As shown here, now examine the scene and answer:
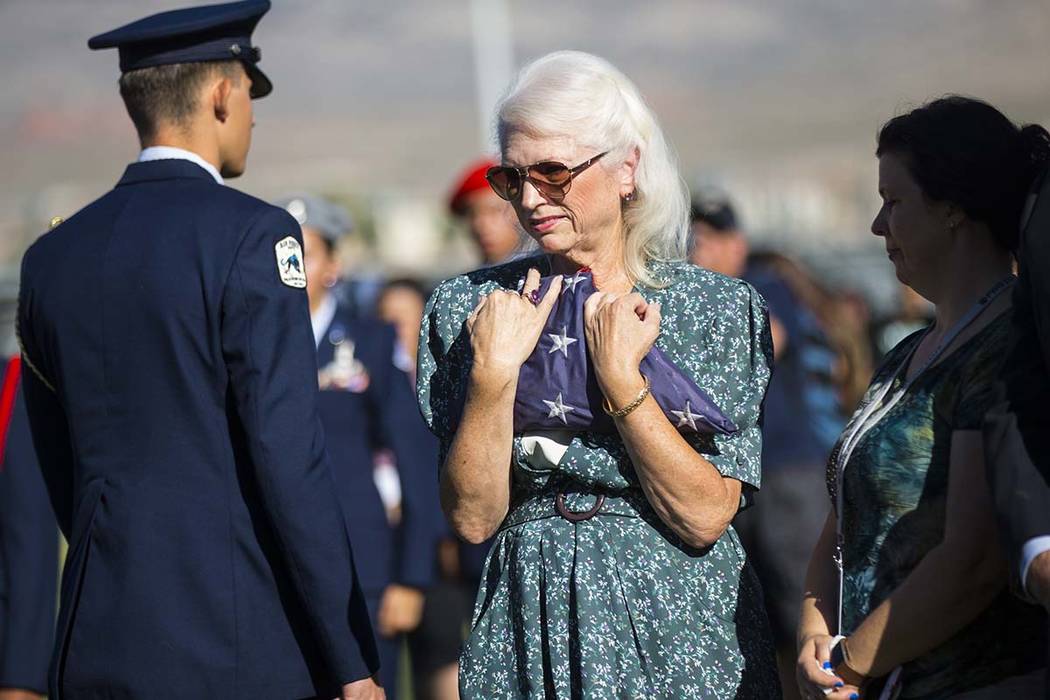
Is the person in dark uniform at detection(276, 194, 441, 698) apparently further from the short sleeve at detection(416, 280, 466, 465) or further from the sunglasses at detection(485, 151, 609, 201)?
the sunglasses at detection(485, 151, 609, 201)

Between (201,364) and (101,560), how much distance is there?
1.48ft

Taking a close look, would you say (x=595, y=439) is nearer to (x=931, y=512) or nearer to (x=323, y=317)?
(x=931, y=512)

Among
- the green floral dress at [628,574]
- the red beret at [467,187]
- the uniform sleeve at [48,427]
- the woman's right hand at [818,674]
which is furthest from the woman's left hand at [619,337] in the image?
the red beret at [467,187]

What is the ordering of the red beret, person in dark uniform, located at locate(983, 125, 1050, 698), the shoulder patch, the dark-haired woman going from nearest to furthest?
person in dark uniform, located at locate(983, 125, 1050, 698) → the dark-haired woman → the shoulder patch → the red beret

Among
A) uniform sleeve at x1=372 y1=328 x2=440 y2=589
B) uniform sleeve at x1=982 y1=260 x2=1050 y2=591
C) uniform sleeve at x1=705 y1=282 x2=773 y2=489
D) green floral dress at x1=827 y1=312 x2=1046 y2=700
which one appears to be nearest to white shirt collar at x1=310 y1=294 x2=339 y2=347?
uniform sleeve at x1=372 y1=328 x2=440 y2=589

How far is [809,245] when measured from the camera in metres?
21.0

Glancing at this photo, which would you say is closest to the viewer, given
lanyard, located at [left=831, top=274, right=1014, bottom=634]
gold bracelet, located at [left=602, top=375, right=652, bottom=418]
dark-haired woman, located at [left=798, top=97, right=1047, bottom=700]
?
dark-haired woman, located at [left=798, top=97, right=1047, bottom=700]

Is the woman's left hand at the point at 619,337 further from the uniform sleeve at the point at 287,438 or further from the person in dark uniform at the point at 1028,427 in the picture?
the person in dark uniform at the point at 1028,427

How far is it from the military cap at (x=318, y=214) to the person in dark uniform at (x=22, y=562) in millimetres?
1290

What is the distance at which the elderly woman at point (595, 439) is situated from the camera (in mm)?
2895

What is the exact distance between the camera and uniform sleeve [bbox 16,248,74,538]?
3311mm

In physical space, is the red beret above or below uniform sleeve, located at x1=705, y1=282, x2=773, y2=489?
below

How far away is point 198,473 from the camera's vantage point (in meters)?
3.05

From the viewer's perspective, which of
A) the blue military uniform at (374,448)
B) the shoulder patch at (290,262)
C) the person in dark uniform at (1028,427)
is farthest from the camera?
the blue military uniform at (374,448)
